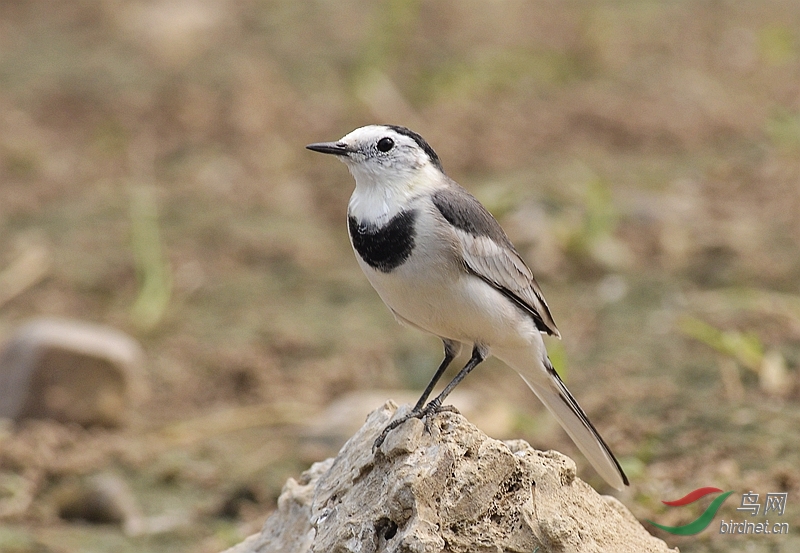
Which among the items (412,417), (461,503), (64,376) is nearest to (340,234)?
(64,376)

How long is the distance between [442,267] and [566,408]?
985 millimetres

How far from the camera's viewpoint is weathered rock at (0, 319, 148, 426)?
7152 mm

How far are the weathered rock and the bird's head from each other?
10.9 ft

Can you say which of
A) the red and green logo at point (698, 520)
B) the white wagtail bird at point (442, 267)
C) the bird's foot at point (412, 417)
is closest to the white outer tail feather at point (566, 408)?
the white wagtail bird at point (442, 267)

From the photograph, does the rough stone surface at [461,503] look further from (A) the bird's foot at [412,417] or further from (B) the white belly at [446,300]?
(B) the white belly at [446,300]

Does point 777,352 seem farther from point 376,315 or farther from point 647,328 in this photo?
point 376,315

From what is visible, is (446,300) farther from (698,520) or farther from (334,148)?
(698,520)

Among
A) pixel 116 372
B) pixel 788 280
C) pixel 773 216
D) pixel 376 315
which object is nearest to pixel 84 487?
pixel 116 372

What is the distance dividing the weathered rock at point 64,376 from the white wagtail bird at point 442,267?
3.31m

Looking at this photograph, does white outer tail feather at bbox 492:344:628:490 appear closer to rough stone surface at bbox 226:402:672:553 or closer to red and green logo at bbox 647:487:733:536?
rough stone surface at bbox 226:402:672:553

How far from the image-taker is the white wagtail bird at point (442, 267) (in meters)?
4.28

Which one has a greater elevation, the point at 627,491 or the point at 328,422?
the point at 627,491

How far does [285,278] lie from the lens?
9188 mm

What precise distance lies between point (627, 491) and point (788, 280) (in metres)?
3.17
